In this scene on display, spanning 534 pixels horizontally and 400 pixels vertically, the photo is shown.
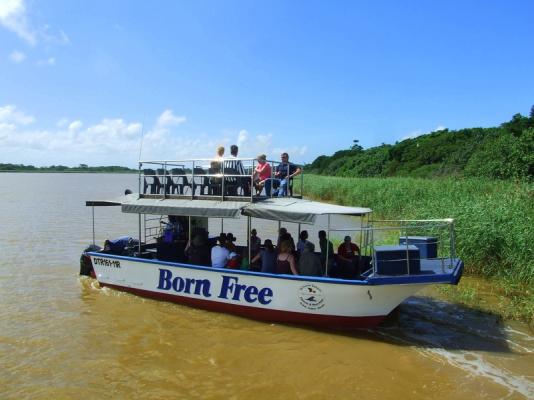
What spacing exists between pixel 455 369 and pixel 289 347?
260 centimetres

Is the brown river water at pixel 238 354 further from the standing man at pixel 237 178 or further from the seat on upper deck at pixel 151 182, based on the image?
the standing man at pixel 237 178

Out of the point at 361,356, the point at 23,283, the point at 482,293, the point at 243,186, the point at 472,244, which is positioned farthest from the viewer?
the point at 23,283

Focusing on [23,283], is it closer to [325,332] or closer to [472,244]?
[325,332]

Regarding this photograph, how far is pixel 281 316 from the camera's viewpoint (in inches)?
328

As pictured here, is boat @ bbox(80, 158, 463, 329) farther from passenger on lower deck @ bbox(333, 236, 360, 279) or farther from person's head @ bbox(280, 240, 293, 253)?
person's head @ bbox(280, 240, 293, 253)

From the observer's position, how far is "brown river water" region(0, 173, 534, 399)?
245 inches

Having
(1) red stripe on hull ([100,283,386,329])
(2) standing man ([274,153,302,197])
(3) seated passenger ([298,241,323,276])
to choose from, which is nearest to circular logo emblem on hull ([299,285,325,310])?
(1) red stripe on hull ([100,283,386,329])

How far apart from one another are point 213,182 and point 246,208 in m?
1.57

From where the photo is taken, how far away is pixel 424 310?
939cm

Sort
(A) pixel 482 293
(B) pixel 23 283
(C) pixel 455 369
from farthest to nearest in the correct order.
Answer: (B) pixel 23 283
(A) pixel 482 293
(C) pixel 455 369

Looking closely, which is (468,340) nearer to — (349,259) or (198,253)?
(349,259)

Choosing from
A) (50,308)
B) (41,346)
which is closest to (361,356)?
(41,346)

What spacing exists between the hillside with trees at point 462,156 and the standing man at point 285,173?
1190 cm

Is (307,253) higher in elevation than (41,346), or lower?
higher
